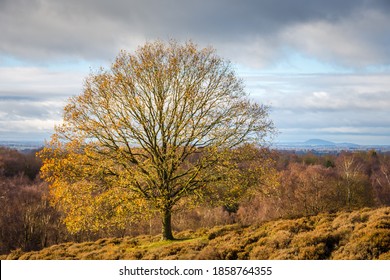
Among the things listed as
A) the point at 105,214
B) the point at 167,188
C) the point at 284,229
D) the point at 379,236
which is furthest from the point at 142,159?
the point at 379,236

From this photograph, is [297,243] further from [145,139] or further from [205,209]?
[205,209]

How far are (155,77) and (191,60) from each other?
291cm

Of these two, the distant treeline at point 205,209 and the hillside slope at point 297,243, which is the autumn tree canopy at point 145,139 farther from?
the distant treeline at point 205,209

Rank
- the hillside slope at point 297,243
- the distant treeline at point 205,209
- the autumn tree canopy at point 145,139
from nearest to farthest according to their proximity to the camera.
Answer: the hillside slope at point 297,243
the autumn tree canopy at point 145,139
the distant treeline at point 205,209

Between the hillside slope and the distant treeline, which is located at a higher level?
the hillside slope

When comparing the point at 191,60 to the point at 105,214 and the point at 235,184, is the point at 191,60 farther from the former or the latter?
the point at 105,214

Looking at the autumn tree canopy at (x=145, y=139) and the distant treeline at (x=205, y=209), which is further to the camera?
the distant treeline at (x=205, y=209)

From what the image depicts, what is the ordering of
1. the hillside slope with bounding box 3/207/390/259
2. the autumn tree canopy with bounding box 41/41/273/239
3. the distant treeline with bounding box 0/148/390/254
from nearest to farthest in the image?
the hillside slope with bounding box 3/207/390/259 < the autumn tree canopy with bounding box 41/41/273/239 < the distant treeline with bounding box 0/148/390/254

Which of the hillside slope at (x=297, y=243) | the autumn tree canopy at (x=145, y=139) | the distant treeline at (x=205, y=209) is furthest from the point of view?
the distant treeline at (x=205, y=209)

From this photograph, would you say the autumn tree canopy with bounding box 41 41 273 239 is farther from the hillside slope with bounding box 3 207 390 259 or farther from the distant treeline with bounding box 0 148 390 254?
the distant treeline with bounding box 0 148 390 254

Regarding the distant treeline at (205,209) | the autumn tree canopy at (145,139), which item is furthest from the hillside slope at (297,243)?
the distant treeline at (205,209)

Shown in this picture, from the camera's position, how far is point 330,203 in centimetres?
6009

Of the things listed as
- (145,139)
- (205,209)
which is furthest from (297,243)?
(205,209)

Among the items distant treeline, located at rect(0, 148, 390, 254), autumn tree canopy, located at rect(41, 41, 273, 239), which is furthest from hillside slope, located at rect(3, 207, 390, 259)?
distant treeline, located at rect(0, 148, 390, 254)
